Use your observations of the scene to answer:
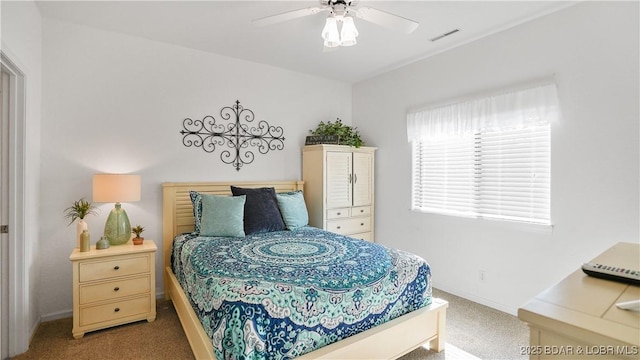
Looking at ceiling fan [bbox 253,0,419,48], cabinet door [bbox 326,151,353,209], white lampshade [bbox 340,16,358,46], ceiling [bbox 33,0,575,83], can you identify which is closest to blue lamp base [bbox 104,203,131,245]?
ceiling [bbox 33,0,575,83]

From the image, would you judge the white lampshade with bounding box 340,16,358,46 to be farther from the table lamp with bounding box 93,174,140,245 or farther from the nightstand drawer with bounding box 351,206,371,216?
the nightstand drawer with bounding box 351,206,371,216

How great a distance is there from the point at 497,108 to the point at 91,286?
12.5ft

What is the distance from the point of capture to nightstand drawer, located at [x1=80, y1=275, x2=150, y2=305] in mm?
2455

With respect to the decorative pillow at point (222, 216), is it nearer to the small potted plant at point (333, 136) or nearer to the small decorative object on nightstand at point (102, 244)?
the small decorative object on nightstand at point (102, 244)

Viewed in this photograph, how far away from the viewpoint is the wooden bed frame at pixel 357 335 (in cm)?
177

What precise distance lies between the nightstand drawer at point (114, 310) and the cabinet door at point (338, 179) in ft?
7.03

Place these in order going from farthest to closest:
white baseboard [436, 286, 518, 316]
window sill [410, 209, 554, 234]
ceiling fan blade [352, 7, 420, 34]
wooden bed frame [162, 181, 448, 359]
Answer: white baseboard [436, 286, 518, 316] → window sill [410, 209, 554, 234] → ceiling fan blade [352, 7, 420, 34] → wooden bed frame [162, 181, 448, 359]

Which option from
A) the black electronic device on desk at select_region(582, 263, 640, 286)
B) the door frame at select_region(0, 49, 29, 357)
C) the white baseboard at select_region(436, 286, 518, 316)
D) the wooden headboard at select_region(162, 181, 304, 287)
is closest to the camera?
the black electronic device on desk at select_region(582, 263, 640, 286)

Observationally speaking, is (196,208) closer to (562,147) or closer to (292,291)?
(292,291)

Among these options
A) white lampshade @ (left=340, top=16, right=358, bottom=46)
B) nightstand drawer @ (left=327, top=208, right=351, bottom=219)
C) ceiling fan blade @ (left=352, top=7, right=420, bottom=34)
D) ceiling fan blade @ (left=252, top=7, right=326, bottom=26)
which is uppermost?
ceiling fan blade @ (left=252, top=7, right=326, bottom=26)

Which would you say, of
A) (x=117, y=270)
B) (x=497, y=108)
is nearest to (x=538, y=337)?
(x=497, y=108)

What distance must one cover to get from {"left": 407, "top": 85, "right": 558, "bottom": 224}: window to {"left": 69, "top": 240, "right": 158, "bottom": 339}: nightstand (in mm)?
2937

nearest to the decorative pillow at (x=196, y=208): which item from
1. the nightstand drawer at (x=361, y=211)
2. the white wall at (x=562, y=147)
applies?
the nightstand drawer at (x=361, y=211)

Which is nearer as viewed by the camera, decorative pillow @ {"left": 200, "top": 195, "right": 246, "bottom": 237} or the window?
the window
